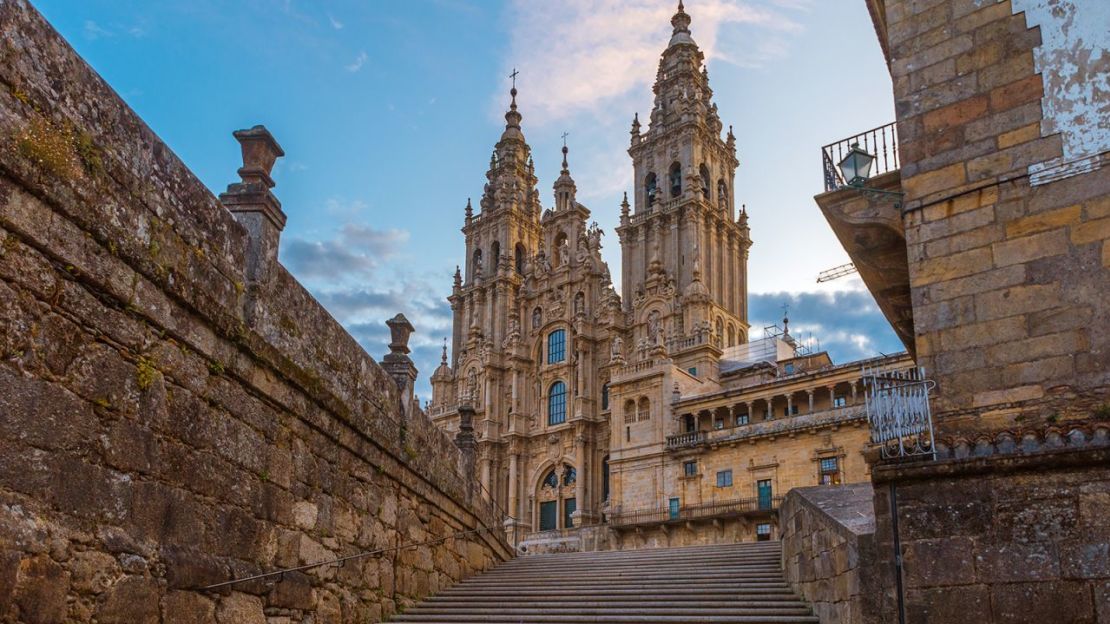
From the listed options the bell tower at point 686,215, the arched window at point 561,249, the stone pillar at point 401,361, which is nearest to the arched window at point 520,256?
the arched window at point 561,249

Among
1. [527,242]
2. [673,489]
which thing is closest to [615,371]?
[673,489]

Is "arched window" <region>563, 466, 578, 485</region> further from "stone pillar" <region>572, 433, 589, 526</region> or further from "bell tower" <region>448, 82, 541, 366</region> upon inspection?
"bell tower" <region>448, 82, 541, 366</region>

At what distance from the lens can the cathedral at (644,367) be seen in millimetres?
34656

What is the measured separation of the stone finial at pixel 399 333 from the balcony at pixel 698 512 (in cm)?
2269

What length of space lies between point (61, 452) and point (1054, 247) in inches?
292

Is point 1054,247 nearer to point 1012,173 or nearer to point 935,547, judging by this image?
point 1012,173

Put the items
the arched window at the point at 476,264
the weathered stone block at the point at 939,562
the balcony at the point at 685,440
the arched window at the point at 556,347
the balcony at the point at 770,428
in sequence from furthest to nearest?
the arched window at the point at 476,264 < the arched window at the point at 556,347 < the balcony at the point at 685,440 < the balcony at the point at 770,428 < the weathered stone block at the point at 939,562

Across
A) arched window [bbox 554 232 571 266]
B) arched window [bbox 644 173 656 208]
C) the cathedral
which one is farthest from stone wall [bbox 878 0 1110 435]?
arched window [bbox 554 232 571 266]

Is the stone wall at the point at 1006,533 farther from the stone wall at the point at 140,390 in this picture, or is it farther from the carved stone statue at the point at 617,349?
the carved stone statue at the point at 617,349

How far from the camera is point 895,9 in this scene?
9.37m

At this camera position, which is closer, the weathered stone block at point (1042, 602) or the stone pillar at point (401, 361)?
the weathered stone block at point (1042, 602)

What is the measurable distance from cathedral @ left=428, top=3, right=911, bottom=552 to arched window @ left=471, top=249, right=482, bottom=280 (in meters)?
0.22

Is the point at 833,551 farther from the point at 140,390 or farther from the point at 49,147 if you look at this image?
the point at 49,147

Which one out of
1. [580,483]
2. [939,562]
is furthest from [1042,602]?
[580,483]
